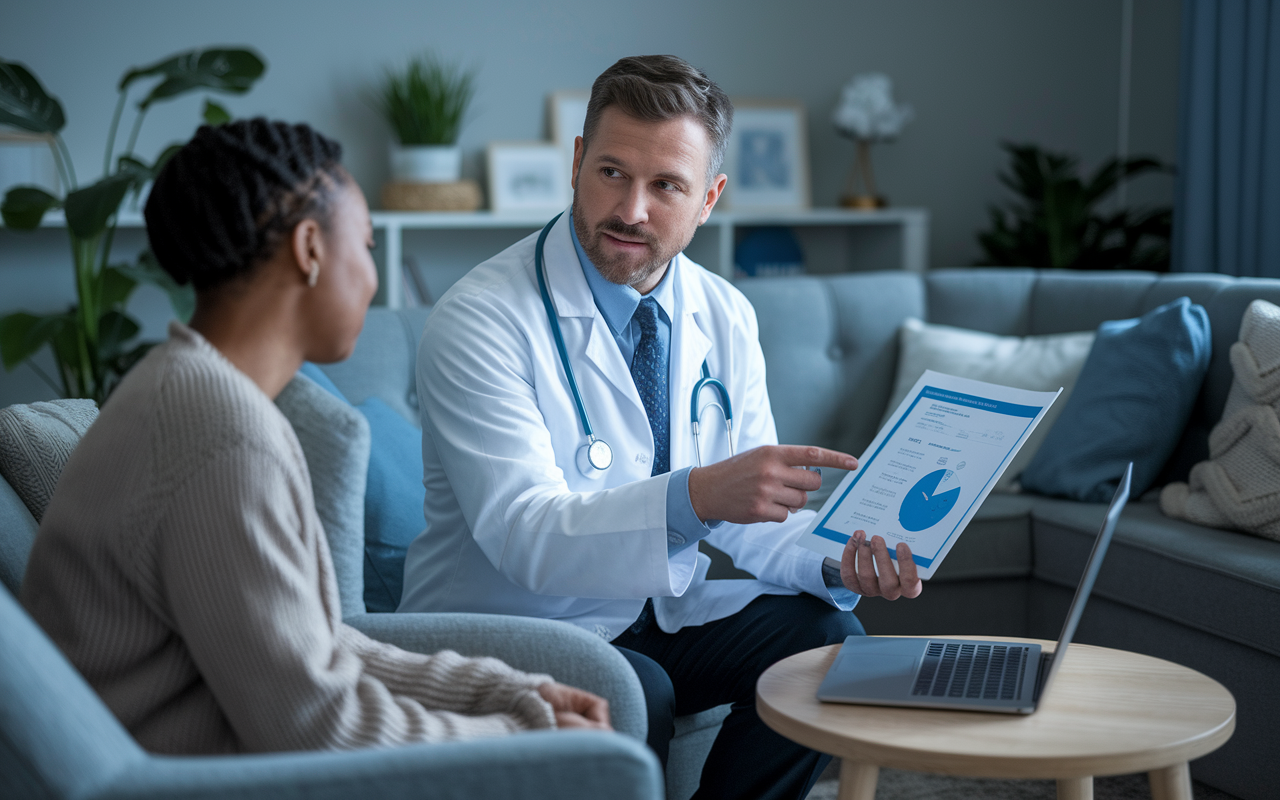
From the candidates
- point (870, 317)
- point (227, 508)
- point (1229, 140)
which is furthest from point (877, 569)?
point (1229, 140)

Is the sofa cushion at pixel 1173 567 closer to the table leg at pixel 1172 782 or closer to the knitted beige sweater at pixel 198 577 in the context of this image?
the table leg at pixel 1172 782

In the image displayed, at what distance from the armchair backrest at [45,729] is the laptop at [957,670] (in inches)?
26.3

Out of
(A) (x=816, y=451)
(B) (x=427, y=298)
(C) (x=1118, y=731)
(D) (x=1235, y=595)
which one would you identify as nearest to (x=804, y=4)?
(B) (x=427, y=298)

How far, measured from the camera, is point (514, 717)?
101 centimetres

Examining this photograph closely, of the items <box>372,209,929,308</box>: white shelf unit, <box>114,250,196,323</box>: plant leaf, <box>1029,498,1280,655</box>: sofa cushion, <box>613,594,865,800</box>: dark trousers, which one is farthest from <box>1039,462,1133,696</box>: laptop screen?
<box>372,209,929,308</box>: white shelf unit

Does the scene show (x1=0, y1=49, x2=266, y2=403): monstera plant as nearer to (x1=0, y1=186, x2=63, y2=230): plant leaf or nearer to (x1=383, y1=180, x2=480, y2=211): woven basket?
(x1=0, y1=186, x2=63, y2=230): plant leaf

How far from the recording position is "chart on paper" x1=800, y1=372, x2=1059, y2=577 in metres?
1.21

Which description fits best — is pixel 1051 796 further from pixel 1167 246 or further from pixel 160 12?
pixel 160 12

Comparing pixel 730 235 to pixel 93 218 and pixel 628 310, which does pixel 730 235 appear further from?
pixel 628 310

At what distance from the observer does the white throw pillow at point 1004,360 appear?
241 cm

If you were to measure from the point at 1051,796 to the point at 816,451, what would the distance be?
103 centimetres

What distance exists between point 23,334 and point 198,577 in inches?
81.3

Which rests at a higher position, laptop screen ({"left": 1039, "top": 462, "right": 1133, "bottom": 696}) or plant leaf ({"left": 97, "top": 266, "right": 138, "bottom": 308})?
plant leaf ({"left": 97, "top": 266, "right": 138, "bottom": 308})

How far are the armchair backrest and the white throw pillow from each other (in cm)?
195
